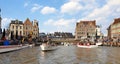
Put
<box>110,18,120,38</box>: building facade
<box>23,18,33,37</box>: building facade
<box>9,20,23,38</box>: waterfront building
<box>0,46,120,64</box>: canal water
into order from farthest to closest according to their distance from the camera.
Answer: <box>23,18,33,37</box>: building facade → <box>9,20,23,38</box>: waterfront building → <box>110,18,120,38</box>: building facade → <box>0,46,120,64</box>: canal water

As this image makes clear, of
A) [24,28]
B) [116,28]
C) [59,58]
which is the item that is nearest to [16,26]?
[24,28]

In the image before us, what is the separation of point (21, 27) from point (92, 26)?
177 ft

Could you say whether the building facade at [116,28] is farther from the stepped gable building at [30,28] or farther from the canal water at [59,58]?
the canal water at [59,58]

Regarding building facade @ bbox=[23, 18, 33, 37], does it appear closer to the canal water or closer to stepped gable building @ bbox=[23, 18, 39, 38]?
stepped gable building @ bbox=[23, 18, 39, 38]

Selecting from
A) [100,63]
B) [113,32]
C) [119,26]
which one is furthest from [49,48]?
[113,32]

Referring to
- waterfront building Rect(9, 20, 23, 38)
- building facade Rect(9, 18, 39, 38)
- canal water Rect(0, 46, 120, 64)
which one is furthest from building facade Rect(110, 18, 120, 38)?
canal water Rect(0, 46, 120, 64)

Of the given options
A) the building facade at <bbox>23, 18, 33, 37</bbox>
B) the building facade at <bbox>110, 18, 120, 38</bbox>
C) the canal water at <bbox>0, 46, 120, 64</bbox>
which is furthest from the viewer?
the building facade at <bbox>23, 18, 33, 37</bbox>

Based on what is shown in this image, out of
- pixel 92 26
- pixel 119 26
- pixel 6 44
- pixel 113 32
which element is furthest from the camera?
pixel 92 26

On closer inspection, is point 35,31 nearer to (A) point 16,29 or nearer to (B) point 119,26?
(A) point 16,29

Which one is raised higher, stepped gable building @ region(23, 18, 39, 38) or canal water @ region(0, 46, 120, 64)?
stepped gable building @ region(23, 18, 39, 38)

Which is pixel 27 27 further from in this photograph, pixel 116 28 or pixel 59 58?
pixel 59 58

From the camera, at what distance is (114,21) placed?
552 feet

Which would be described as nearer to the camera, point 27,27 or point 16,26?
point 16,26

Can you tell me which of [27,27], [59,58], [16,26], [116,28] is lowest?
[59,58]
